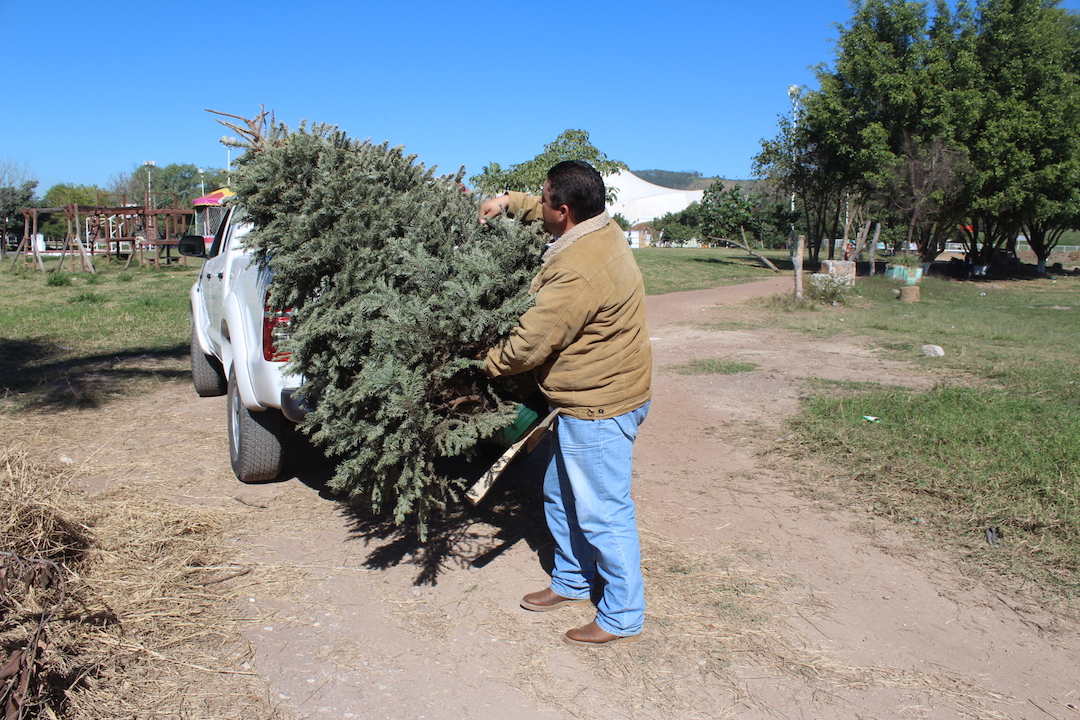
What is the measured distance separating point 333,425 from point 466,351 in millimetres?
624

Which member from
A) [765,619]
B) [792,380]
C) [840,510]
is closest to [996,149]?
[792,380]

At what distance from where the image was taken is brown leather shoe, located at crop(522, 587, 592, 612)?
11.6 feet

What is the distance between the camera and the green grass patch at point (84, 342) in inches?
298

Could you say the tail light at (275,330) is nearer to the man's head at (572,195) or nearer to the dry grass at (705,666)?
the man's head at (572,195)

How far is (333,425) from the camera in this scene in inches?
126

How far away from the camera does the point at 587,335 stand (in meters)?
3.06

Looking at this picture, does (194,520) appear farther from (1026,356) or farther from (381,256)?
(1026,356)

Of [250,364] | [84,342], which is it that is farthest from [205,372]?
[84,342]

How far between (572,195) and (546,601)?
182cm

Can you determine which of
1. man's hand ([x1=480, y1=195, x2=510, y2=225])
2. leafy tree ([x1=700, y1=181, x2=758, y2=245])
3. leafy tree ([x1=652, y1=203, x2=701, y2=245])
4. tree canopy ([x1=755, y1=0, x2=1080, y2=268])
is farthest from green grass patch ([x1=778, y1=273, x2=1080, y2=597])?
leafy tree ([x1=652, y1=203, x2=701, y2=245])

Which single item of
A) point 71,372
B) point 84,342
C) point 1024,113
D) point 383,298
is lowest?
point 71,372

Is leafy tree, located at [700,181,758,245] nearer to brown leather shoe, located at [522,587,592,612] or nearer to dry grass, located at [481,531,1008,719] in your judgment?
dry grass, located at [481,531,1008,719]

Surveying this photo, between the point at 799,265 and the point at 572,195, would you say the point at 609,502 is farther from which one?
the point at 799,265

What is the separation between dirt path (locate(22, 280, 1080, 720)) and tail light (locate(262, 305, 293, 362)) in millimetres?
984
